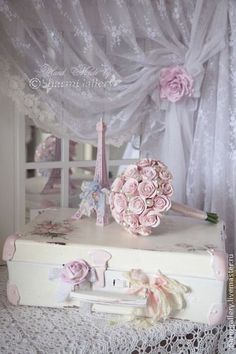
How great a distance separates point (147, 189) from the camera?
1.20m

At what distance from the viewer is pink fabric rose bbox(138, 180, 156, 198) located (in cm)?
120

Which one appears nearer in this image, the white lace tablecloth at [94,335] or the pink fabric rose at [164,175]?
the white lace tablecloth at [94,335]

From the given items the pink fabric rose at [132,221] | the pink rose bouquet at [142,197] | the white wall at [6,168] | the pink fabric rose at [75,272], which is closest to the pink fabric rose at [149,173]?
the pink rose bouquet at [142,197]

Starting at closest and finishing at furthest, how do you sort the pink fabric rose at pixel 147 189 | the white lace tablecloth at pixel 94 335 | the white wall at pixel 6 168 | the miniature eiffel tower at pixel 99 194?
1. the white lace tablecloth at pixel 94 335
2. the pink fabric rose at pixel 147 189
3. the miniature eiffel tower at pixel 99 194
4. the white wall at pixel 6 168

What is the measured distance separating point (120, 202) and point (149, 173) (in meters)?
0.11

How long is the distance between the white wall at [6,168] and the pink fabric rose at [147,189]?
0.51 metres

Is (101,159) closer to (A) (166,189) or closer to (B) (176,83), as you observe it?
(A) (166,189)

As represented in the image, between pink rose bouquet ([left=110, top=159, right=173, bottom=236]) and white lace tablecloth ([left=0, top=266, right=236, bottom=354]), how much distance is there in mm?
248

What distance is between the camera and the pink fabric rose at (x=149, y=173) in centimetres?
121

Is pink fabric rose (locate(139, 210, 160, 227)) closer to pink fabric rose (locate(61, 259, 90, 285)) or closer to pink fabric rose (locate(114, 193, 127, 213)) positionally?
pink fabric rose (locate(114, 193, 127, 213))

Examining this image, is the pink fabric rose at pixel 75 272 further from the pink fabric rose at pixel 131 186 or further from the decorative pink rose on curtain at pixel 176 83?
the decorative pink rose on curtain at pixel 176 83

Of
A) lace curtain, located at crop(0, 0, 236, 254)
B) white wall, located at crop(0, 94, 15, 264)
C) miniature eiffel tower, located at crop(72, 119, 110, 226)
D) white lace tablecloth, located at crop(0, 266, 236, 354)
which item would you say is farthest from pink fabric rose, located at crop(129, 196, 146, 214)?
white wall, located at crop(0, 94, 15, 264)

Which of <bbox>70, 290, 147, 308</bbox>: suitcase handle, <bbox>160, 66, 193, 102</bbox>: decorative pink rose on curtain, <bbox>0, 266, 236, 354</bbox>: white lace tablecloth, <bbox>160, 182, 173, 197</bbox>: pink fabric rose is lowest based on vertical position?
<bbox>0, 266, 236, 354</bbox>: white lace tablecloth

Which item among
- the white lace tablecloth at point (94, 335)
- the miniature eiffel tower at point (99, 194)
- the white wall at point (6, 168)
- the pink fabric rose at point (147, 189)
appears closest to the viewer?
the white lace tablecloth at point (94, 335)
